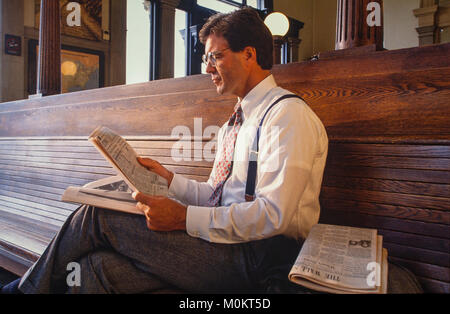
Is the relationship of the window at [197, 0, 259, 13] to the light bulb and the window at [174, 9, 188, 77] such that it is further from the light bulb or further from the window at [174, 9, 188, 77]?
the light bulb

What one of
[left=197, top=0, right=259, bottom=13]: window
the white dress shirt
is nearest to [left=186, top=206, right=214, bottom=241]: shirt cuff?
the white dress shirt

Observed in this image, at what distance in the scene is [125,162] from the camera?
1.36 m

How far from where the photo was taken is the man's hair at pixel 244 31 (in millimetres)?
1636

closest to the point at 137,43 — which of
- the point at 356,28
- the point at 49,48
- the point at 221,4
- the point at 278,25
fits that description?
the point at 221,4

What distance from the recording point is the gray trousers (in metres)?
1.27

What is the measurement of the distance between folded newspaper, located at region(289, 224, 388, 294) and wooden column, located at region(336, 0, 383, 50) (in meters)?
1.04

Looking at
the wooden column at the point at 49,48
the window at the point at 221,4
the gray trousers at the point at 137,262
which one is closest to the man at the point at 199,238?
the gray trousers at the point at 137,262

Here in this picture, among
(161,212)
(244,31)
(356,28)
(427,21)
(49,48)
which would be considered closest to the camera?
(161,212)

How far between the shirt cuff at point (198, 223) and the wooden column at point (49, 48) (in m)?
3.23

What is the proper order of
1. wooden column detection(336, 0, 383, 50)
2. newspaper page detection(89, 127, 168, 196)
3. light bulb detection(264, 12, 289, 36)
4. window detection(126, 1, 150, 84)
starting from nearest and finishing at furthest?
newspaper page detection(89, 127, 168, 196) < wooden column detection(336, 0, 383, 50) < light bulb detection(264, 12, 289, 36) < window detection(126, 1, 150, 84)

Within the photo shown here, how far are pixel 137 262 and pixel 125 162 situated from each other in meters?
0.35

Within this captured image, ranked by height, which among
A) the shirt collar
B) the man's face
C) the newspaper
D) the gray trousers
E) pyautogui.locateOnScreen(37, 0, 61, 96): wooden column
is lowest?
the gray trousers

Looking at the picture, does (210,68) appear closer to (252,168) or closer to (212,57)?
(212,57)

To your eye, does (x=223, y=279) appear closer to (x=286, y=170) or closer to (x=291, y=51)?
(x=286, y=170)
